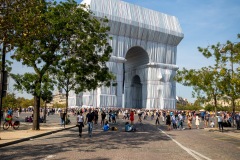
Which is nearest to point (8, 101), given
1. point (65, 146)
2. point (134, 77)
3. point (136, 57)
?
point (136, 57)

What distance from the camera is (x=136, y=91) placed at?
85.0 metres

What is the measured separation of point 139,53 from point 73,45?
5665cm

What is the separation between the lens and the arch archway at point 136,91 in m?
83.3

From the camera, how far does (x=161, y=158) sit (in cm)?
1062

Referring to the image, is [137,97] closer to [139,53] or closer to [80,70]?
[139,53]

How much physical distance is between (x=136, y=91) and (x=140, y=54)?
11.4 metres

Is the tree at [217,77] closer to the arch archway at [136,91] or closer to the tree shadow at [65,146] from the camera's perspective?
the tree shadow at [65,146]

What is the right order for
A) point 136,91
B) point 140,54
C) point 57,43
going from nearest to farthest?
point 57,43, point 140,54, point 136,91

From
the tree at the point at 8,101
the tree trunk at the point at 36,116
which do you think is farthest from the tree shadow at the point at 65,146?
the tree at the point at 8,101

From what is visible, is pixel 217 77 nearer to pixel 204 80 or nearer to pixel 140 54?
pixel 204 80

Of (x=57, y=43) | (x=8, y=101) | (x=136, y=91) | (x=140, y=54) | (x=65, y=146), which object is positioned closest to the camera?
(x=65, y=146)

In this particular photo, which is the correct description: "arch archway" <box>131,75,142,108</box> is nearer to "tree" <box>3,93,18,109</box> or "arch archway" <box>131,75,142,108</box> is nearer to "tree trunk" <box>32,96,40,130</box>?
"tree" <box>3,93,18,109</box>

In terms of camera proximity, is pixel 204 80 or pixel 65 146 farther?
pixel 204 80

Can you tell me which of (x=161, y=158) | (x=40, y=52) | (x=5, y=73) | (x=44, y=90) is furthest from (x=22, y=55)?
(x=161, y=158)
